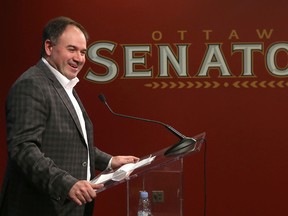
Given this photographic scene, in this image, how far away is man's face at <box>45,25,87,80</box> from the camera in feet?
7.01

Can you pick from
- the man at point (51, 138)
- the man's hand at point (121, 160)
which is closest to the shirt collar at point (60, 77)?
the man at point (51, 138)

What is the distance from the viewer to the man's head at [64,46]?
2137mm

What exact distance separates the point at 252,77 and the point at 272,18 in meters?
0.41

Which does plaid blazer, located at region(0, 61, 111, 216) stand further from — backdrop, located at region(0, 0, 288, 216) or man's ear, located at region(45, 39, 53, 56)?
backdrop, located at region(0, 0, 288, 216)

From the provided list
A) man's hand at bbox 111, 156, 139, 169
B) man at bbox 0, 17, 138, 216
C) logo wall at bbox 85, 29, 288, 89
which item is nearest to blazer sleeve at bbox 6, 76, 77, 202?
man at bbox 0, 17, 138, 216

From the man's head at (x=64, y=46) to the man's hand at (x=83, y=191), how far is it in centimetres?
52

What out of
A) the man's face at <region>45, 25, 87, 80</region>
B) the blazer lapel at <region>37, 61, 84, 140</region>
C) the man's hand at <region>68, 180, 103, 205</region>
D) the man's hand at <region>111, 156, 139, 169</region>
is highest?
the man's face at <region>45, 25, 87, 80</region>

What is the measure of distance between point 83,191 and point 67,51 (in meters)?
0.61

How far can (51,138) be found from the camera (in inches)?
79.0

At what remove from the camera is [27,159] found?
1871 millimetres

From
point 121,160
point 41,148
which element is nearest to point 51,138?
point 41,148

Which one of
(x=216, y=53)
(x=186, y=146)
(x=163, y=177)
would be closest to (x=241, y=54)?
(x=216, y=53)

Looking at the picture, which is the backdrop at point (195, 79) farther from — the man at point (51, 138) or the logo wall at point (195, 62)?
the man at point (51, 138)

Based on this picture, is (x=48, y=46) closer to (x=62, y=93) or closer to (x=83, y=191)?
(x=62, y=93)
